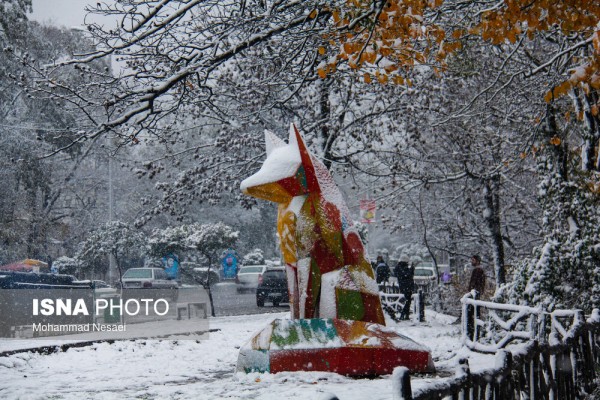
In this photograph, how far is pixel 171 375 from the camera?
9.70m

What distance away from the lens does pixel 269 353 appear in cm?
847

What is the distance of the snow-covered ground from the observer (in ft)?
25.2

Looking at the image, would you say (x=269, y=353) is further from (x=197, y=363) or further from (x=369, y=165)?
(x=369, y=165)

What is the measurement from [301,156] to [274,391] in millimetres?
3215

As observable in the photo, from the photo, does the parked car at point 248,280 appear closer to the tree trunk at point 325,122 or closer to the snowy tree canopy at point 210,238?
the snowy tree canopy at point 210,238

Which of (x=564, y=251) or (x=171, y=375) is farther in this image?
(x=564, y=251)

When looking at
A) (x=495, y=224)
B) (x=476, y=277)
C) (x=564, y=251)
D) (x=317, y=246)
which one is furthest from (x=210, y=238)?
(x=317, y=246)

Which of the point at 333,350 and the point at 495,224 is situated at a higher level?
the point at 495,224

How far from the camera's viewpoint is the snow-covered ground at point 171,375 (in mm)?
7688

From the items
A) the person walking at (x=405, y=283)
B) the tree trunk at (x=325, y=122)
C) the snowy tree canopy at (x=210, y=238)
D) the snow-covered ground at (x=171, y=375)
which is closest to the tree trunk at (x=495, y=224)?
the person walking at (x=405, y=283)

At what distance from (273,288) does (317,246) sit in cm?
1779

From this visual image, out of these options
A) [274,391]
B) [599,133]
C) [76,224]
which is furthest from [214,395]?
[76,224]

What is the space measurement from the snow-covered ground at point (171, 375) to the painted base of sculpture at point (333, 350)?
141 mm

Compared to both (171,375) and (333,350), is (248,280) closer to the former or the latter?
(171,375)
